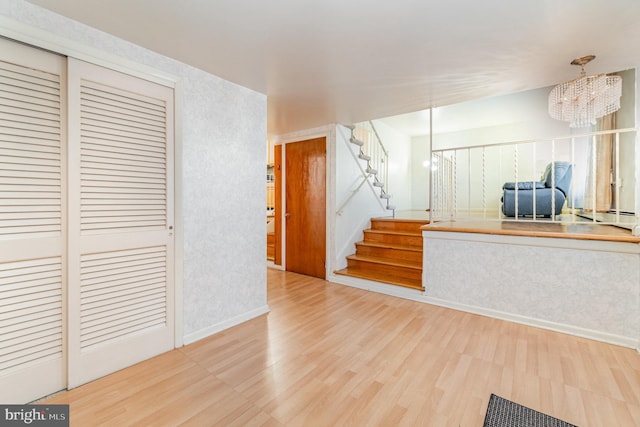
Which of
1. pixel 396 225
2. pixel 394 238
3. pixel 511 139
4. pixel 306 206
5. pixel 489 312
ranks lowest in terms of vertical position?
pixel 489 312

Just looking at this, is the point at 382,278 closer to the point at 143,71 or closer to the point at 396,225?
the point at 396,225

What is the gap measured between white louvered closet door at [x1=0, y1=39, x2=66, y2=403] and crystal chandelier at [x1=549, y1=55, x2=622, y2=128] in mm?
3687

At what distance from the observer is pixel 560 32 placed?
1744mm

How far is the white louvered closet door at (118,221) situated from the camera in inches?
65.7

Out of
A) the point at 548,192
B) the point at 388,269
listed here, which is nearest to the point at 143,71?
the point at 388,269

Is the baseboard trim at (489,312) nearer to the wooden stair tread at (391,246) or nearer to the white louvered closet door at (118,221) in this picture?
the wooden stair tread at (391,246)

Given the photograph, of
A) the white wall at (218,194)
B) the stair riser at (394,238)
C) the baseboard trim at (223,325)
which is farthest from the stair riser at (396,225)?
the baseboard trim at (223,325)

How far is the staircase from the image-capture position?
135 inches

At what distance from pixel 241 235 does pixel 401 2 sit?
2143mm

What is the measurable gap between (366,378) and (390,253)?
2296 mm

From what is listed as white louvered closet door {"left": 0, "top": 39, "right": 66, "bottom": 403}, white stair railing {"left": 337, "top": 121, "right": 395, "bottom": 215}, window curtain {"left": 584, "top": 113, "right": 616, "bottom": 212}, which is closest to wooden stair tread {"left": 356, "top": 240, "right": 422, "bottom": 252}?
white stair railing {"left": 337, "top": 121, "right": 395, "bottom": 215}

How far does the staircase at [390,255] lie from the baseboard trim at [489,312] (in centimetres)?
8

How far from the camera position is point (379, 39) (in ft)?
5.93

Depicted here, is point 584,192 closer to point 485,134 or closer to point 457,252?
point 485,134
